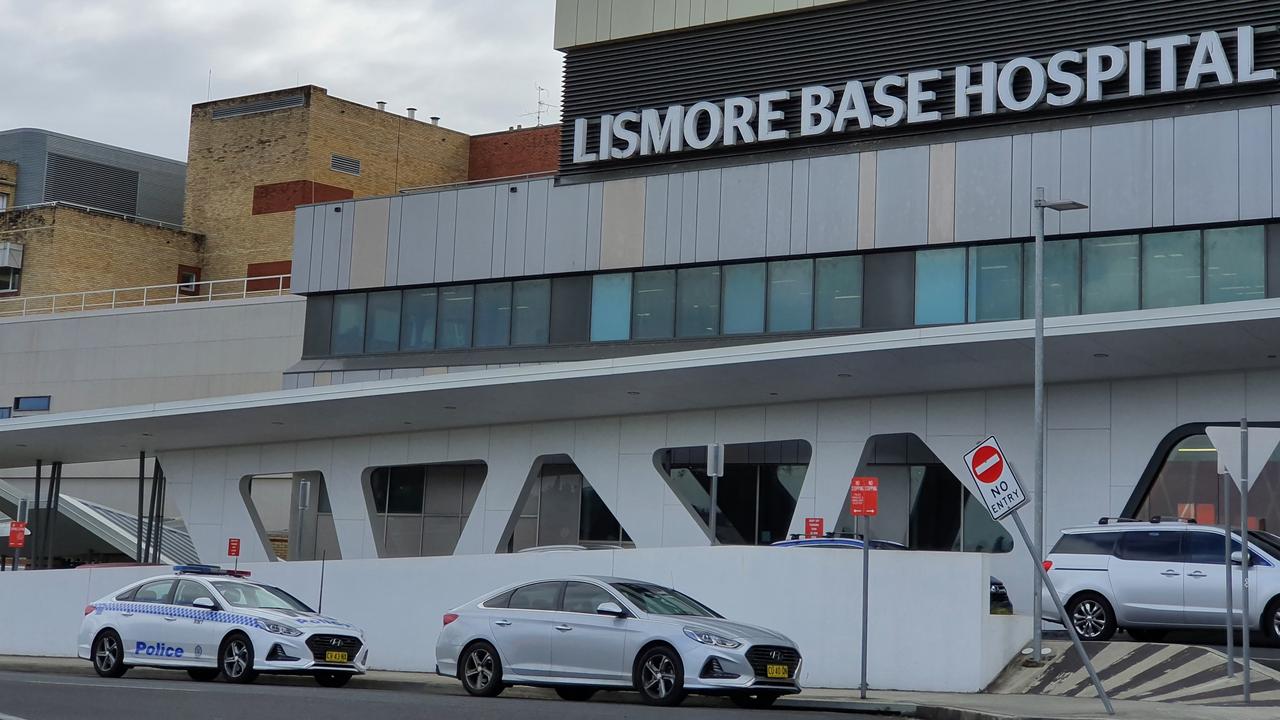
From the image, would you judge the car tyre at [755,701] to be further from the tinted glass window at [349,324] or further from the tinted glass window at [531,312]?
the tinted glass window at [349,324]

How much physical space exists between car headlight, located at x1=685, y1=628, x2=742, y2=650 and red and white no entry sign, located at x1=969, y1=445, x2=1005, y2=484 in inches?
126

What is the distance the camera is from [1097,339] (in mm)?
25359

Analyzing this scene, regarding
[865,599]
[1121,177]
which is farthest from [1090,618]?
[1121,177]

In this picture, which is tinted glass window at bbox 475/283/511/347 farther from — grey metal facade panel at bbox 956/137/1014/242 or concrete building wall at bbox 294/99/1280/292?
grey metal facade panel at bbox 956/137/1014/242

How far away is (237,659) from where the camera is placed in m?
20.7

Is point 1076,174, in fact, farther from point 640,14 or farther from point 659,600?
point 659,600

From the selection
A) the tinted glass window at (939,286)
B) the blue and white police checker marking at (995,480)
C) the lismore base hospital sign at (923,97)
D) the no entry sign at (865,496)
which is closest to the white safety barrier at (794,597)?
the no entry sign at (865,496)

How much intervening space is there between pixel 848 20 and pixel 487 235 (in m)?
10.7

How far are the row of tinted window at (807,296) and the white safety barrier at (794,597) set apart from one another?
13.5m

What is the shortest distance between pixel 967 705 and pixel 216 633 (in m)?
10.0

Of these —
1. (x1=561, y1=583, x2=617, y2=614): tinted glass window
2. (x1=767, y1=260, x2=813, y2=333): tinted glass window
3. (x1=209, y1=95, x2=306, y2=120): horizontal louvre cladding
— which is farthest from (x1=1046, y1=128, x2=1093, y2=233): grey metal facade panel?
(x1=209, y1=95, x2=306, y2=120): horizontal louvre cladding

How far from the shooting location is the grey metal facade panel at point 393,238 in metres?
42.2

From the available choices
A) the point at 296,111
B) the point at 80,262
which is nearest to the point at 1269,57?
the point at 296,111

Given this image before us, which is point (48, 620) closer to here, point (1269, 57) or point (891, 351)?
point (891, 351)
